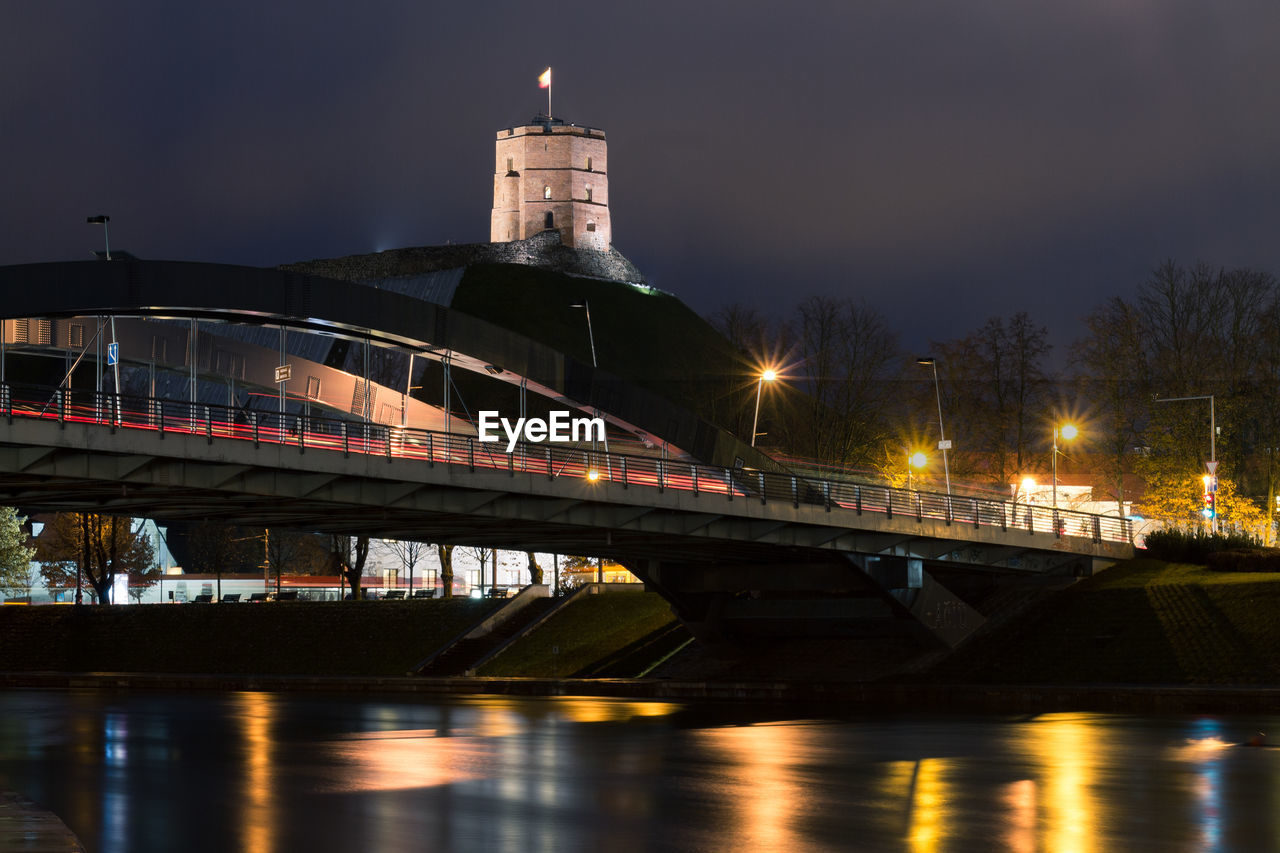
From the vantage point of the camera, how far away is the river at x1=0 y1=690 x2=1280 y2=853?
17141mm

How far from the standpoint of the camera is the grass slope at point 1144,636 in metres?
45.1

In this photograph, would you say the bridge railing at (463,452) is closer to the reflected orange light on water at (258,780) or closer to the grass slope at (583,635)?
the reflected orange light on water at (258,780)

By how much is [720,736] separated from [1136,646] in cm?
2157

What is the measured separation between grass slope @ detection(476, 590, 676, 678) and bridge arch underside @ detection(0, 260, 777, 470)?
8.48 metres

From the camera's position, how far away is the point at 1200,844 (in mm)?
16266

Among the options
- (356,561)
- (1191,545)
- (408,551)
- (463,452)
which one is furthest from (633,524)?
(408,551)

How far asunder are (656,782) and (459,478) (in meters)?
18.4

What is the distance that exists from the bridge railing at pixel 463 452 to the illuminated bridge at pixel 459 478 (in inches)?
5.1

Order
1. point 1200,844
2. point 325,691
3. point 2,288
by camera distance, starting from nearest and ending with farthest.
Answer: point 1200,844 → point 2,288 → point 325,691

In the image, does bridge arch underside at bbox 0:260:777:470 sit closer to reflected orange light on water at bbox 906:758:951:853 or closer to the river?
the river

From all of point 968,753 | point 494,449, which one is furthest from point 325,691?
point 968,753

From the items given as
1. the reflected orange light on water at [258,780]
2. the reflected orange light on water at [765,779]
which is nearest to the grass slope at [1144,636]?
the reflected orange light on water at [765,779]

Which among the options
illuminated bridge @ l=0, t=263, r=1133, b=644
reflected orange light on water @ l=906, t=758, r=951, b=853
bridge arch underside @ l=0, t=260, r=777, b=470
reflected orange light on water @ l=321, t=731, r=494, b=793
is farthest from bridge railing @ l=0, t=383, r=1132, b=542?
reflected orange light on water @ l=906, t=758, r=951, b=853

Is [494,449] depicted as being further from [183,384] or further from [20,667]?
[183,384]
